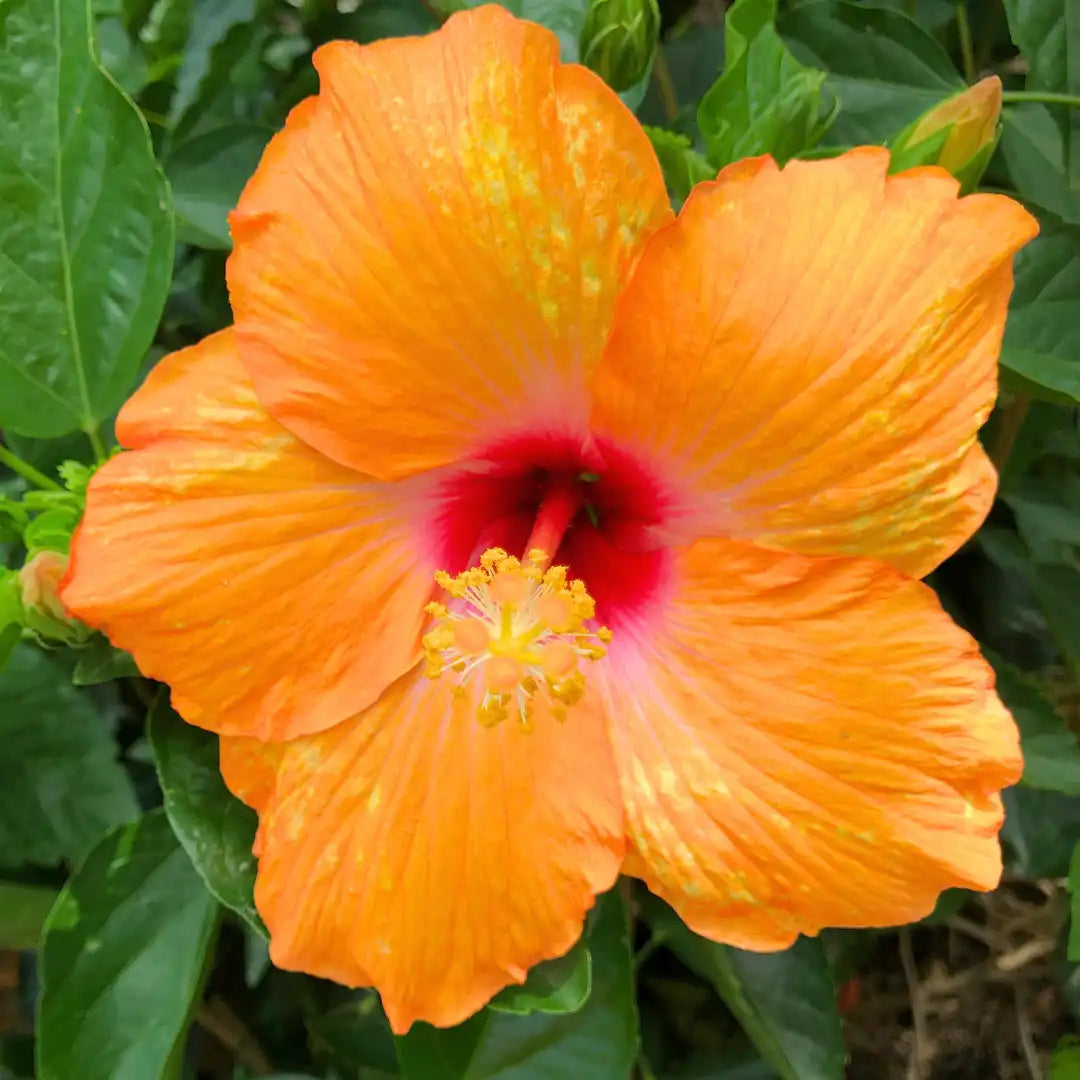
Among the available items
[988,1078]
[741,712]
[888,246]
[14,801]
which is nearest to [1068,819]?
[988,1078]

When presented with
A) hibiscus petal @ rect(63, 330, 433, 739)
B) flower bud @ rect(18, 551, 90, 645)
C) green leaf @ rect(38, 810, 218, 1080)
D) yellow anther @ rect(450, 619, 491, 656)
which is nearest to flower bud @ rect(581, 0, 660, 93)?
hibiscus petal @ rect(63, 330, 433, 739)

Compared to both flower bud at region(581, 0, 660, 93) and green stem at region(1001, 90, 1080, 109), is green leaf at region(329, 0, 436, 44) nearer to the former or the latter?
flower bud at region(581, 0, 660, 93)

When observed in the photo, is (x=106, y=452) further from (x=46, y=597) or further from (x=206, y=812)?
(x=206, y=812)

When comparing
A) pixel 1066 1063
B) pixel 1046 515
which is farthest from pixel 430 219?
pixel 1066 1063

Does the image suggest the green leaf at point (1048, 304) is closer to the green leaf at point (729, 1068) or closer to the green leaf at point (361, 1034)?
the green leaf at point (729, 1068)

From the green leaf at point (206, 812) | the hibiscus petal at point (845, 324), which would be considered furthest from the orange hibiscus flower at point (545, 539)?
the green leaf at point (206, 812)
